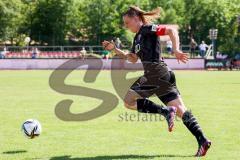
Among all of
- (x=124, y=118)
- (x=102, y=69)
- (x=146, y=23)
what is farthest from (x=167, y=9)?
(x=146, y=23)

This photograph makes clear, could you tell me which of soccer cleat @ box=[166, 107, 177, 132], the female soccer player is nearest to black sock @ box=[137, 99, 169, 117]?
the female soccer player

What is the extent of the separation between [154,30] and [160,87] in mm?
883

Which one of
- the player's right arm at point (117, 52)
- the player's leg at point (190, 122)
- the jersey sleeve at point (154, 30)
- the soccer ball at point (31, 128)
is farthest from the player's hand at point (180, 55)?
the soccer ball at point (31, 128)

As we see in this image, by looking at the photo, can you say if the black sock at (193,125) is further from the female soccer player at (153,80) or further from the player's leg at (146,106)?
the player's leg at (146,106)

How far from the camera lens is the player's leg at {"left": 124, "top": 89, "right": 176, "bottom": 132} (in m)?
7.52

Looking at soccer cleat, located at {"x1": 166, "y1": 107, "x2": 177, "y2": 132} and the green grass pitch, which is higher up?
soccer cleat, located at {"x1": 166, "y1": 107, "x2": 177, "y2": 132}

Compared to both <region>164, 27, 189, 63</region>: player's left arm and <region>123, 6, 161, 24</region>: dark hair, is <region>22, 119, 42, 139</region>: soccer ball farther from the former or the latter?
<region>164, 27, 189, 63</region>: player's left arm

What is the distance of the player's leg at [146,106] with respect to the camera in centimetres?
752

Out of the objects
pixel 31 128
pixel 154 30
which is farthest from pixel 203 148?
pixel 31 128

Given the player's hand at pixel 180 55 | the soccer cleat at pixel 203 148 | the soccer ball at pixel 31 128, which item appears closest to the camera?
the player's hand at pixel 180 55

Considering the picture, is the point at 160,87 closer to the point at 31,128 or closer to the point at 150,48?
the point at 150,48

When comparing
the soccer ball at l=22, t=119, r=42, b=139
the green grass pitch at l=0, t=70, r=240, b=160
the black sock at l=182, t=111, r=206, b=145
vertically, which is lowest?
the green grass pitch at l=0, t=70, r=240, b=160

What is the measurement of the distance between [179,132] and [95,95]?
9028 mm

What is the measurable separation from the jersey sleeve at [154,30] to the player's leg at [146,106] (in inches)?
39.5
